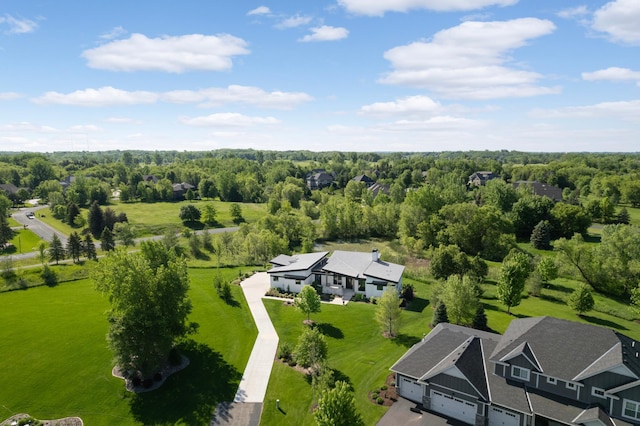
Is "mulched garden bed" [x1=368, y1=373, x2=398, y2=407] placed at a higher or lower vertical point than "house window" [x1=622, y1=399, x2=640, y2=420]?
lower

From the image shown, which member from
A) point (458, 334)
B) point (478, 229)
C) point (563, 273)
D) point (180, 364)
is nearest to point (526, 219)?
point (478, 229)

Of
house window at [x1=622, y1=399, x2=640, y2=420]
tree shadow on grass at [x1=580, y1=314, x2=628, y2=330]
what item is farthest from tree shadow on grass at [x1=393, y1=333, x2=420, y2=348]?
tree shadow on grass at [x1=580, y1=314, x2=628, y2=330]

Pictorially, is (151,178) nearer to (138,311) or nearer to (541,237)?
(138,311)

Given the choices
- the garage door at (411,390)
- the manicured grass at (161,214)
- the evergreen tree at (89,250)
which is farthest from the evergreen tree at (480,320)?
the manicured grass at (161,214)

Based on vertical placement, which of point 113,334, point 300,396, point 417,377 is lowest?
point 300,396

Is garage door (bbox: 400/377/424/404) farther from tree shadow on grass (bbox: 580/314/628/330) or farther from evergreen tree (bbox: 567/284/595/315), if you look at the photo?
tree shadow on grass (bbox: 580/314/628/330)

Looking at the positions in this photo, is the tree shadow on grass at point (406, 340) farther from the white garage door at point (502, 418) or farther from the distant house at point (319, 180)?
the distant house at point (319, 180)

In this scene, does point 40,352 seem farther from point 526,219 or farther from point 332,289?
point 526,219
